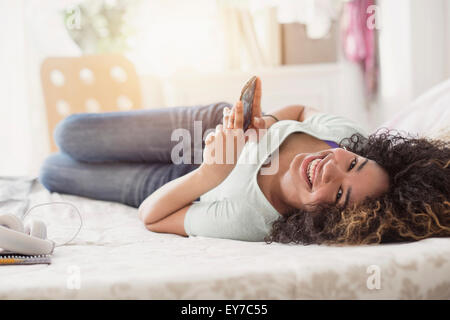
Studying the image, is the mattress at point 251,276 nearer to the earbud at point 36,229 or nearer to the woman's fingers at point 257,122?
the earbud at point 36,229

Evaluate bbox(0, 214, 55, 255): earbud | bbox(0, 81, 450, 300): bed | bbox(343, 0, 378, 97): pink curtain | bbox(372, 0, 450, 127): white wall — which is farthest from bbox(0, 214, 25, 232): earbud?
bbox(343, 0, 378, 97): pink curtain

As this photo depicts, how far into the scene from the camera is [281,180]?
108 cm

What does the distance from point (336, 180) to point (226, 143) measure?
24cm

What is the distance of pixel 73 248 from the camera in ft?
3.02

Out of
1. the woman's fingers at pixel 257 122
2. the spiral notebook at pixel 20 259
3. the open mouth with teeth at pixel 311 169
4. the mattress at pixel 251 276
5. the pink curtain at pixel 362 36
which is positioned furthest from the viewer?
the pink curtain at pixel 362 36

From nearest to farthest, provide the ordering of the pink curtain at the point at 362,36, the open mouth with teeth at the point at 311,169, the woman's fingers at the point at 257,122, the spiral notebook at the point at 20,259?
the spiral notebook at the point at 20,259 → the open mouth with teeth at the point at 311,169 → the woman's fingers at the point at 257,122 → the pink curtain at the point at 362,36

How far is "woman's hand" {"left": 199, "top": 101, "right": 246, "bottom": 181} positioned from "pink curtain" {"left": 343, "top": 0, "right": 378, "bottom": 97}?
198 cm

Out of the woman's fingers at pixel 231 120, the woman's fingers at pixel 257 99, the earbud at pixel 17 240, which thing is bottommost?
the earbud at pixel 17 240

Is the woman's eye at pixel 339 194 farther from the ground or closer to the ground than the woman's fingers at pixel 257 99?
closer to the ground

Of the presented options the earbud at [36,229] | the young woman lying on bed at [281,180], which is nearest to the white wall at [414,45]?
the young woman lying on bed at [281,180]

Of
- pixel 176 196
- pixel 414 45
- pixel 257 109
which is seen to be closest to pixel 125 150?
pixel 176 196

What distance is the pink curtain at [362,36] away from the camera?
2.75 metres

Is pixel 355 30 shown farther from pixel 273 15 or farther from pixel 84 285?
pixel 84 285

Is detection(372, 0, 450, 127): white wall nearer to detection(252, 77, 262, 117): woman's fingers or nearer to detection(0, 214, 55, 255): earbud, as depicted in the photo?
detection(252, 77, 262, 117): woman's fingers
